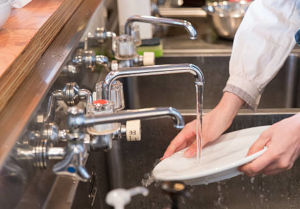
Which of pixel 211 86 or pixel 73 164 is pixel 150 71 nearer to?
pixel 73 164

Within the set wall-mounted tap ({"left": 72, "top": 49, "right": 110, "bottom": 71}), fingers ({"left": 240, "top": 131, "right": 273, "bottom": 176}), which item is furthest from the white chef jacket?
wall-mounted tap ({"left": 72, "top": 49, "right": 110, "bottom": 71})

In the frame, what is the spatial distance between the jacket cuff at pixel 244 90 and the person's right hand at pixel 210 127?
2 cm

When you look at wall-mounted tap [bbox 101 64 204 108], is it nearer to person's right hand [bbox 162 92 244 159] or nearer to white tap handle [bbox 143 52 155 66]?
person's right hand [bbox 162 92 244 159]

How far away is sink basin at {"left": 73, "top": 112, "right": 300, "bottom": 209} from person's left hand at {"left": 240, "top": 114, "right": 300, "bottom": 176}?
0.20 meters

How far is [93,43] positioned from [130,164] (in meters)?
0.42

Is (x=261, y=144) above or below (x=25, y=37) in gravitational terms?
below

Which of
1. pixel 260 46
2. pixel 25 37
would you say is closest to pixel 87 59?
pixel 25 37

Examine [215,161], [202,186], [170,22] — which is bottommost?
[202,186]

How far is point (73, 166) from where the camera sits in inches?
29.2

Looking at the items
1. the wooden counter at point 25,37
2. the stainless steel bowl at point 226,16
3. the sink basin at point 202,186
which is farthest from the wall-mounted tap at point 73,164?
the stainless steel bowl at point 226,16

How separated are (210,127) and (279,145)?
209mm

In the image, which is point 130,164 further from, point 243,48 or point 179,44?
point 179,44

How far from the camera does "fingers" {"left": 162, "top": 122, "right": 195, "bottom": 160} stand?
3.81 feet

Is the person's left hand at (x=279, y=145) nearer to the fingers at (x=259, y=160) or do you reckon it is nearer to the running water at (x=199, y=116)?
the fingers at (x=259, y=160)
